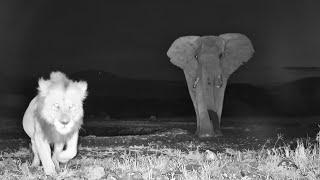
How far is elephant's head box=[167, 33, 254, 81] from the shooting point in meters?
20.4

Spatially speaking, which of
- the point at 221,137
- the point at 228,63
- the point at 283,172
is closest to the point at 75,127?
the point at 283,172

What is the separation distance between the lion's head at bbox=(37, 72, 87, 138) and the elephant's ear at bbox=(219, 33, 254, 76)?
1304 centimetres

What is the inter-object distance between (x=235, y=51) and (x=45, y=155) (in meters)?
13.7

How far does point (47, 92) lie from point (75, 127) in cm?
59

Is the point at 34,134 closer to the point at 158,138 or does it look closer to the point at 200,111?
the point at 158,138

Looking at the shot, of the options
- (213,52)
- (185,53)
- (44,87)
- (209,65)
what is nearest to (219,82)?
(209,65)

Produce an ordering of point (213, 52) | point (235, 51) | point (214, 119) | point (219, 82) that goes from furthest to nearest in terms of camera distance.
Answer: point (235, 51) < point (214, 119) < point (213, 52) < point (219, 82)

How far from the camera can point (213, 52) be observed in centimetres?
2042

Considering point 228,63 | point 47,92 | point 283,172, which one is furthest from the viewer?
point 228,63

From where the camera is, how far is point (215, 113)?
2116cm

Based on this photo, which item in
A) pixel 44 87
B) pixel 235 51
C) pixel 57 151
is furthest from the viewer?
pixel 235 51

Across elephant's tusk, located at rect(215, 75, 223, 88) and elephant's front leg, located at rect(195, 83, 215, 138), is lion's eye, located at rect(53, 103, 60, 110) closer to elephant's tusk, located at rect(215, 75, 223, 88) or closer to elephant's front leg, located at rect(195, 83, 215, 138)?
elephant's front leg, located at rect(195, 83, 215, 138)

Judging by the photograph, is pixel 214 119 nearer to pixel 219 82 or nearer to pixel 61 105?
pixel 219 82

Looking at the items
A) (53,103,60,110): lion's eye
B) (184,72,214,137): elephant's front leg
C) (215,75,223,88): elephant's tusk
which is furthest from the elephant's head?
(53,103,60,110): lion's eye
